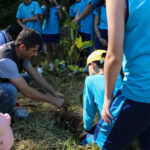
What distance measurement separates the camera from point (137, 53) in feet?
3.28

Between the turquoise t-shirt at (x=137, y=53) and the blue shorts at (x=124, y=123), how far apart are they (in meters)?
0.04

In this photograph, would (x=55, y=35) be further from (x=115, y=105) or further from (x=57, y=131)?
(x=115, y=105)

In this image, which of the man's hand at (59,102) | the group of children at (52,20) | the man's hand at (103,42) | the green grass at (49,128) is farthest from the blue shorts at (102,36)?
the man's hand at (59,102)

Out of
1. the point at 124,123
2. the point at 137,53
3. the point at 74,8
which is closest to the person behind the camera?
the point at 137,53

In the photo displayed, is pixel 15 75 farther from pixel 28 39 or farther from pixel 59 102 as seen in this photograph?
pixel 59 102

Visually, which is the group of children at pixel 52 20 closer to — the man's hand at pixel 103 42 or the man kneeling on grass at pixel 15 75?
the man's hand at pixel 103 42

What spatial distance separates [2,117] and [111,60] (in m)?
0.71

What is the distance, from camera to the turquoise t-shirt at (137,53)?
3.07ft

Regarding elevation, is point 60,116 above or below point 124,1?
below

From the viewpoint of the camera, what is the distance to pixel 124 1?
2.99ft

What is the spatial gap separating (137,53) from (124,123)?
0.38 m

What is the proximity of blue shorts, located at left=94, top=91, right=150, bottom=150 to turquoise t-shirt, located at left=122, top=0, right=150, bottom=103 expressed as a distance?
0.14 feet

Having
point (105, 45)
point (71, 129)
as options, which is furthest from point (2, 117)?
point (105, 45)

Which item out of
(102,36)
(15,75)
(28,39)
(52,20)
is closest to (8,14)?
(52,20)
